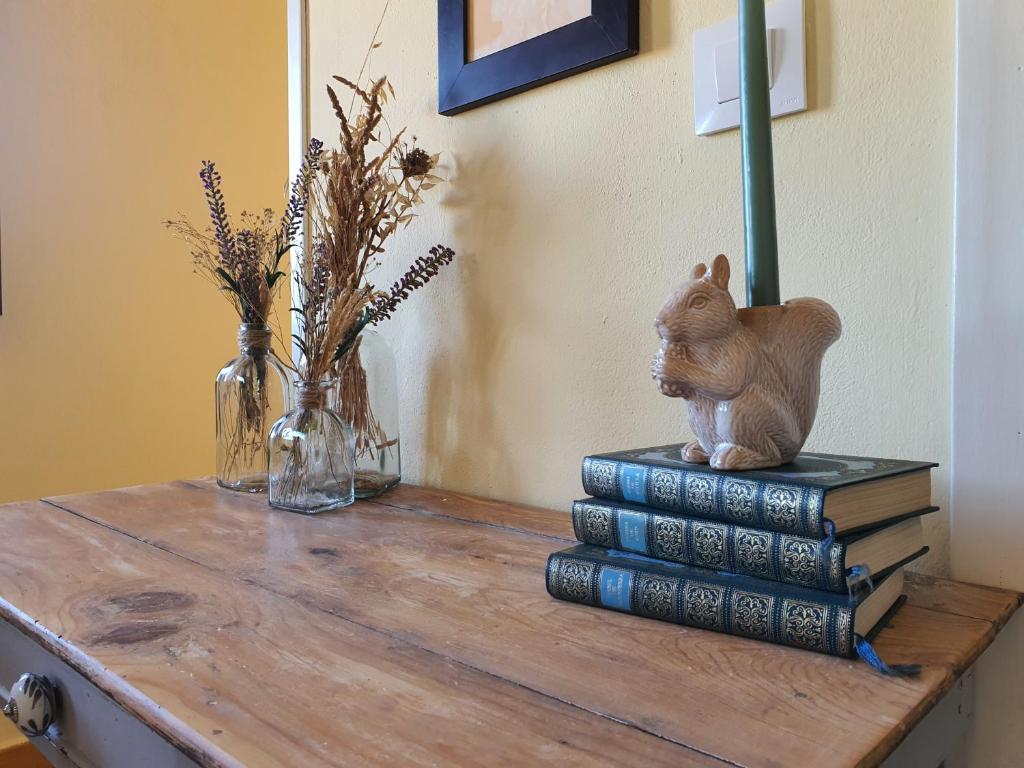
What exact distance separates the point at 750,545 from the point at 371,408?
647mm

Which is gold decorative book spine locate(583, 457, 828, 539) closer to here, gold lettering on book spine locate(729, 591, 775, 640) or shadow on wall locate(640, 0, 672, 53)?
gold lettering on book spine locate(729, 591, 775, 640)

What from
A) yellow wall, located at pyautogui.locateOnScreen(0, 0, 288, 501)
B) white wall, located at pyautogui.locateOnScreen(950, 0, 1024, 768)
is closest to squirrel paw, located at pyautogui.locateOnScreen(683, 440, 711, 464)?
white wall, located at pyautogui.locateOnScreen(950, 0, 1024, 768)

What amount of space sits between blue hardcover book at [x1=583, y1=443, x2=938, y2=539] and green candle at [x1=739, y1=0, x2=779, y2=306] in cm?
14

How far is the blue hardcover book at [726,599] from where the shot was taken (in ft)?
1.47

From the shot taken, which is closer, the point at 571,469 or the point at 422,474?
the point at 571,469

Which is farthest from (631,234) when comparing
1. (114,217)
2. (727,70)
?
(114,217)

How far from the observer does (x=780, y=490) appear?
1.54 ft

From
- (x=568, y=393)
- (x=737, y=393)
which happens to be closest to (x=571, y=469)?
(x=568, y=393)

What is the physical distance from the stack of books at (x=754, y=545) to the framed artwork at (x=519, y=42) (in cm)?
49

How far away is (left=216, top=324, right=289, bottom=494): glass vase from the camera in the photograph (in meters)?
1.05

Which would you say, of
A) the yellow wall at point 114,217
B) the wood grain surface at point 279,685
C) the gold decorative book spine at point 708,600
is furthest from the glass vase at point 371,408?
the yellow wall at point 114,217

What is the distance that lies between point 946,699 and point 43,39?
2.16 metres

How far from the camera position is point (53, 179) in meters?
1.78

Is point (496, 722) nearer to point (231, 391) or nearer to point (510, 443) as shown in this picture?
point (510, 443)
